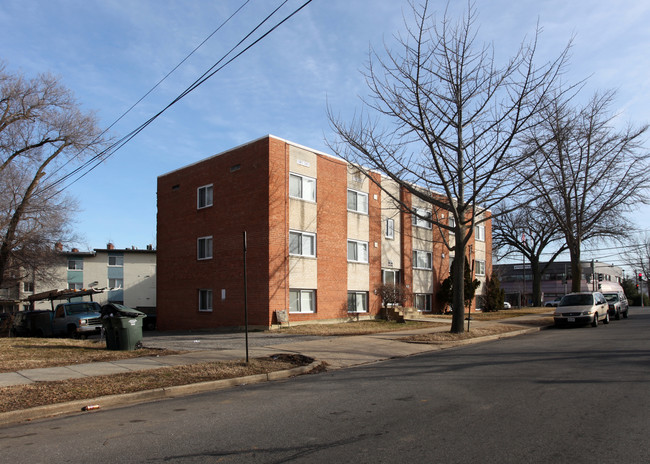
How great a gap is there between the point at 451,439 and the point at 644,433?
7.37ft

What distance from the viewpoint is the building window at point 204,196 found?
87.6ft

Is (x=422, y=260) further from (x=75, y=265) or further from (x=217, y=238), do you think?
(x=75, y=265)

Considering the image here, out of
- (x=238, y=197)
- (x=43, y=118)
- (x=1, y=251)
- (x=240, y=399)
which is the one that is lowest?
(x=240, y=399)

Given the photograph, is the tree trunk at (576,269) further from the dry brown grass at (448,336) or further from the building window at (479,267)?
the dry brown grass at (448,336)

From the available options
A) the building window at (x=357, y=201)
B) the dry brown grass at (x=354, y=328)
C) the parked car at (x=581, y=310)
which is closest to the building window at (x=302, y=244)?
the dry brown grass at (x=354, y=328)

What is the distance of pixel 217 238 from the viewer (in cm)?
2586

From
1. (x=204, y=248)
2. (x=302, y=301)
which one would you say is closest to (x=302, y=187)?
(x=302, y=301)

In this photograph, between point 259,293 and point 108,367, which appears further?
point 259,293

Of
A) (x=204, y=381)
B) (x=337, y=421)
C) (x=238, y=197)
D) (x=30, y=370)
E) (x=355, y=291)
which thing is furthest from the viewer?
(x=355, y=291)

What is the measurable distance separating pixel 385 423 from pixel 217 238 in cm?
2029

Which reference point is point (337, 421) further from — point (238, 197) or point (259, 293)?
point (238, 197)

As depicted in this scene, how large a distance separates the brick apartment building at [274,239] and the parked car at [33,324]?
648cm

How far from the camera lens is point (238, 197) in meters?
24.7

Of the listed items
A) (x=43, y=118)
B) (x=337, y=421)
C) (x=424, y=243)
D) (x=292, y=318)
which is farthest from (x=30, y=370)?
(x=424, y=243)
